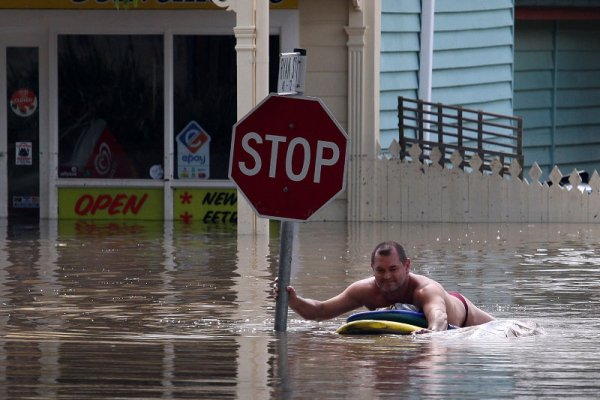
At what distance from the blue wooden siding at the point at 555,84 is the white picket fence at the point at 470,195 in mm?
6914

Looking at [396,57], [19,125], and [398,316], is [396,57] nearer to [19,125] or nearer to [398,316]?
[19,125]

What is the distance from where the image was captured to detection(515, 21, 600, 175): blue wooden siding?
1196 inches

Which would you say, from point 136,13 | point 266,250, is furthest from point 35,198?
point 266,250

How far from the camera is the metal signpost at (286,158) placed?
9.91 m

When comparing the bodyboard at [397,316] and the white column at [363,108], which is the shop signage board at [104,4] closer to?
the white column at [363,108]

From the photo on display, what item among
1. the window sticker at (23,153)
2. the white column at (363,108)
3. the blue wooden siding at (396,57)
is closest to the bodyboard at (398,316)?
the white column at (363,108)

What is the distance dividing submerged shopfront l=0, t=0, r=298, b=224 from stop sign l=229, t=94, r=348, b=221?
1286 cm

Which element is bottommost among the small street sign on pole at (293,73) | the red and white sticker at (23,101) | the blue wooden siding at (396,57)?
the small street sign on pole at (293,73)

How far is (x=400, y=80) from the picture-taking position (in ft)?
83.8

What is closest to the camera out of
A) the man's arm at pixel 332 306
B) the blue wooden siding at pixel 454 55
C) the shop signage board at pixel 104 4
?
the man's arm at pixel 332 306

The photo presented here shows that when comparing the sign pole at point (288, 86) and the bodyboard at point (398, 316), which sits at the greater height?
the sign pole at point (288, 86)

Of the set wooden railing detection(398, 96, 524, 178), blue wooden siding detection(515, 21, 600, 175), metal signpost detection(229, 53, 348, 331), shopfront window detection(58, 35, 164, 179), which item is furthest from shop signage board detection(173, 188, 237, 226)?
metal signpost detection(229, 53, 348, 331)

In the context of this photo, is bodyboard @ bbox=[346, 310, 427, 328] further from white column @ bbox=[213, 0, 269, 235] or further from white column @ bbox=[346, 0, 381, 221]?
white column @ bbox=[346, 0, 381, 221]

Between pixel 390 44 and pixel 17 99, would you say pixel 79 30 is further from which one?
pixel 390 44
